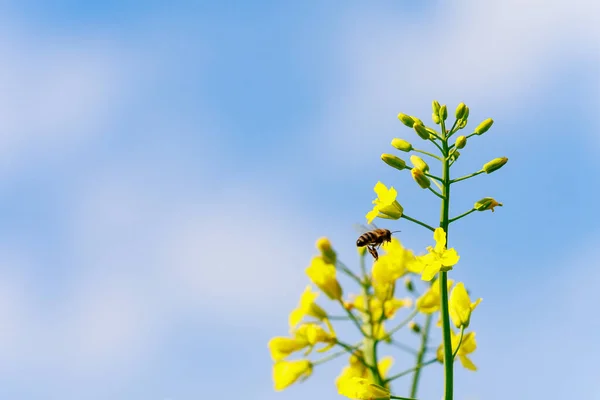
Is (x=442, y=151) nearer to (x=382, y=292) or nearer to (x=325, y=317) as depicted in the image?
(x=382, y=292)

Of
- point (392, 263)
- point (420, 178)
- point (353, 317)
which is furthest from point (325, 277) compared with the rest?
point (420, 178)

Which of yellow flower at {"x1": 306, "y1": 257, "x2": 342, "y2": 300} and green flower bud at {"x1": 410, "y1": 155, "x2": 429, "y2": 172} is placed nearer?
green flower bud at {"x1": 410, "y1": 155, "x2": 429, "y2": 172}

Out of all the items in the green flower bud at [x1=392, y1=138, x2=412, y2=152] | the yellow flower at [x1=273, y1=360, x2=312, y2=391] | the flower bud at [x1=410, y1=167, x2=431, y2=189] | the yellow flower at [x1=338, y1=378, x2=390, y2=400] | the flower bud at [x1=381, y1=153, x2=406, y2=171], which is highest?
the green flower bud at [x1=392, y1=138, x2=412, y2=152]

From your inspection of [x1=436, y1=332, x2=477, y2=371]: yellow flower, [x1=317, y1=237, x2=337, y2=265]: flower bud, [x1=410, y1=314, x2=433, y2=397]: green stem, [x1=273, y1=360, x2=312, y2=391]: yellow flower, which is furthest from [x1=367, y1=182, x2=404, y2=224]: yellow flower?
[x1=273, y1=360, x2=312, y2=391]: yellow flower

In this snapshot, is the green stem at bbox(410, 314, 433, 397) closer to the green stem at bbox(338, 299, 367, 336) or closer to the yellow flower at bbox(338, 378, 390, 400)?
the green stem at bbox(338, 299, 367, 336)

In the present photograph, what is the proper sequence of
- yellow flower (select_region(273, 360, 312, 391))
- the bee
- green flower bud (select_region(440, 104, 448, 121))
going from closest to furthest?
green flower bud (select_region(440, 104, 448, 121)) < the bee < yellow flower (select_region(273, 360, 312, 391))

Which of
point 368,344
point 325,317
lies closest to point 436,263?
point 368,344
